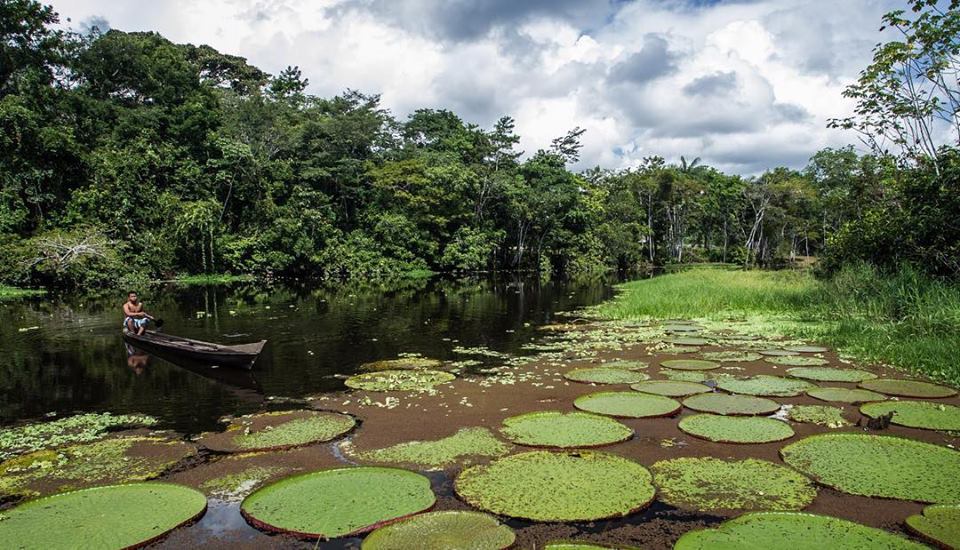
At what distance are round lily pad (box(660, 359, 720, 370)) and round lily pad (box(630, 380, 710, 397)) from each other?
1047mm

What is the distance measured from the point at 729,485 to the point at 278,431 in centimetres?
464

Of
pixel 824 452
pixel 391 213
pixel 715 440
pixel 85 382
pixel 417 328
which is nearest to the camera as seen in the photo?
pixel 824 452

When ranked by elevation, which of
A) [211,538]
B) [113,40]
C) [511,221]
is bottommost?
[211,538]

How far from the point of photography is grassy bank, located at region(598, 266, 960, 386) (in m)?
9.15

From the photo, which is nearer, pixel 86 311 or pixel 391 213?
pixel 86 311

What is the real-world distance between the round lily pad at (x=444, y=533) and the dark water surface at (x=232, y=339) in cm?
410

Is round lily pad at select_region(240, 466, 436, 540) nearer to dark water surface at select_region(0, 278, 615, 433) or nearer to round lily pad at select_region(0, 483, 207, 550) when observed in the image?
round lily pad at select_region(0, 483, 207, 550)

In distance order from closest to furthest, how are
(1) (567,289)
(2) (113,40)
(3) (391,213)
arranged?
(1) (567,289), (2) (113,40), (3) (391,213)

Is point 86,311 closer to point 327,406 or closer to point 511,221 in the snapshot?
point 327,406

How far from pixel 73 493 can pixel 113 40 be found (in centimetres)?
3987

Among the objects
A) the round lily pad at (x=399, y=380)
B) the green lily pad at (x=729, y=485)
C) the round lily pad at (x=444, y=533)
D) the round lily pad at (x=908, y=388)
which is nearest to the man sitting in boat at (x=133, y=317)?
the round lily pad at (x=399, y=380)

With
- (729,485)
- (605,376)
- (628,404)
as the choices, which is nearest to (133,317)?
(605,376)

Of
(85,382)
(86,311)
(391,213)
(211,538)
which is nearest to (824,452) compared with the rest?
(211,538)

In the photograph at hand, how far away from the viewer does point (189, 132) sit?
36.5 m
